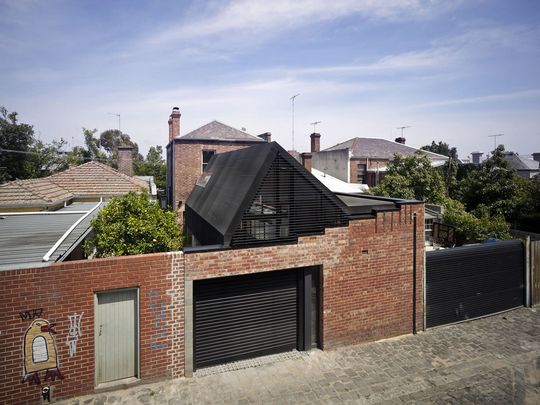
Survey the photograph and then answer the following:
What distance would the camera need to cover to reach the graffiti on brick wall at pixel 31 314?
21.3 ft

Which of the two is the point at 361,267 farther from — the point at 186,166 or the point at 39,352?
the point at 186,166

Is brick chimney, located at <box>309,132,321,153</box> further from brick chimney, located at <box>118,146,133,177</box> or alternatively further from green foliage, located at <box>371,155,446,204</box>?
brick chimney, located at <box>118,146,133,177</box>

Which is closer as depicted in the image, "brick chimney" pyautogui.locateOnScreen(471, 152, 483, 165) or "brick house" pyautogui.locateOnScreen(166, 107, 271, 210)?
"brick house" pyautogui.locateOnScreen(166, 107, 271, 210)

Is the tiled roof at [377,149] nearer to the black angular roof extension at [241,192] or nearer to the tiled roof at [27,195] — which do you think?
the black angular roof extension at [241,192]

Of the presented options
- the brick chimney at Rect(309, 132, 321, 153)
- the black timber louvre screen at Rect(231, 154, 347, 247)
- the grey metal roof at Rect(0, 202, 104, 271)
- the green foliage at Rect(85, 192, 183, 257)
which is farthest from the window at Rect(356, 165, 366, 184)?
the green foliage at Rect(85, 192, 183, 257)

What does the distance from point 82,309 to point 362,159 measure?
100 ft

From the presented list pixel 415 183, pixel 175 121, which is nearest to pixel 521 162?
pixel 415 183

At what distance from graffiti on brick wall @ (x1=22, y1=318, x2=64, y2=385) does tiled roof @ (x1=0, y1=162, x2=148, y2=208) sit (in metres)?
8.90

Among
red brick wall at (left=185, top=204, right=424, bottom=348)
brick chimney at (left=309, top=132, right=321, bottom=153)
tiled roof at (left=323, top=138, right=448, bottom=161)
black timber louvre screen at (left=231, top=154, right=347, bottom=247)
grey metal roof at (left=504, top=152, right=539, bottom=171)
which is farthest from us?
grey metal roof at (left=504, top=152, right=539, bottom=171)

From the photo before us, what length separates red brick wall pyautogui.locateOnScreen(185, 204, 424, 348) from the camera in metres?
8.77

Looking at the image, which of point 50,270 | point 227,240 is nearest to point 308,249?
point 227,240

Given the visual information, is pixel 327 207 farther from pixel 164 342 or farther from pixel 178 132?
pixel 178 132

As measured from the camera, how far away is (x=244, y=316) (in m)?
8.53

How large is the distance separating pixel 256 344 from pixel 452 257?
6485 millimetres
